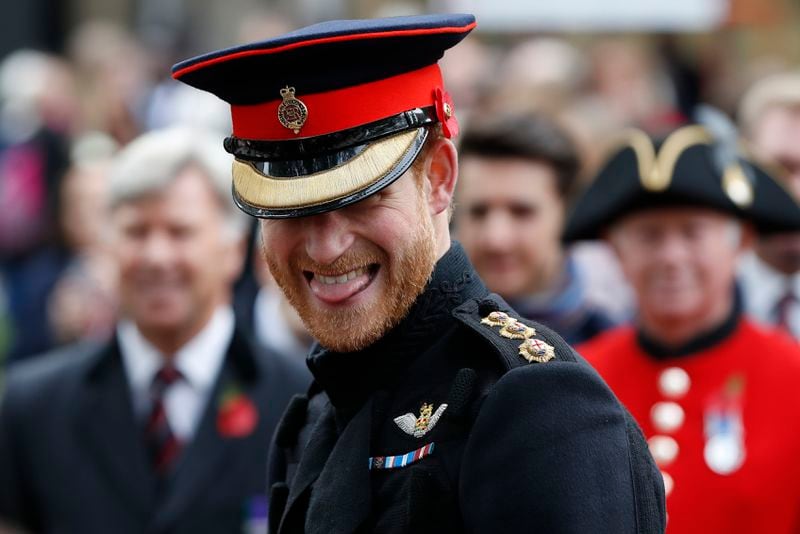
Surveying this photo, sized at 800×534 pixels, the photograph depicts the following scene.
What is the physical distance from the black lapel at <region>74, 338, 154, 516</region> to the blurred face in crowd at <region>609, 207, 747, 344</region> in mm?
1783

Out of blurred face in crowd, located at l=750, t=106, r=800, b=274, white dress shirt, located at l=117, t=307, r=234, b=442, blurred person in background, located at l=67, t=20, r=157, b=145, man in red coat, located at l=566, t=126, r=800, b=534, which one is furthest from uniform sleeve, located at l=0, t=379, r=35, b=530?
blurred person in background, located at l=67, t=20, r=157, b=145

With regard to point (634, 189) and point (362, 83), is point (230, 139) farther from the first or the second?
point (634, 189)

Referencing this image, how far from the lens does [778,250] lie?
6738 millimetres

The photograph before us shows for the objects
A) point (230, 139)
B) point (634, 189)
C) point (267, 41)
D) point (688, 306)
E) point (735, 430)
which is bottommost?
point (735, 430)

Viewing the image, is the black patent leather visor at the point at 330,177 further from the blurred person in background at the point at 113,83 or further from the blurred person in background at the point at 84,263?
the blurred person in background at the point at 113,83

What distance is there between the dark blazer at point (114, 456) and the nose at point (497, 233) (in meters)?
1.07

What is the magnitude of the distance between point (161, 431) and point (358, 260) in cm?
246

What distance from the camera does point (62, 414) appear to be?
513 centimetres

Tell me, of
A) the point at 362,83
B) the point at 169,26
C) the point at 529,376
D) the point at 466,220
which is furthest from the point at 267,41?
the point at 169,26

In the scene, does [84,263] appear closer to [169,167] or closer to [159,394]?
[169,167]

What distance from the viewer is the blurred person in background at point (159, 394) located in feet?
16.2

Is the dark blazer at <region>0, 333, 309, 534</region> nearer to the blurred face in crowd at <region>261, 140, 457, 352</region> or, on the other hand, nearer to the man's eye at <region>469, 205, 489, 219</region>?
the man's eye at <region>469, 205, 489, 219</region>

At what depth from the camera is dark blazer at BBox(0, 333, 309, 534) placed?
16.1 feet

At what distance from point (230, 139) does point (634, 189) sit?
2396 mm
